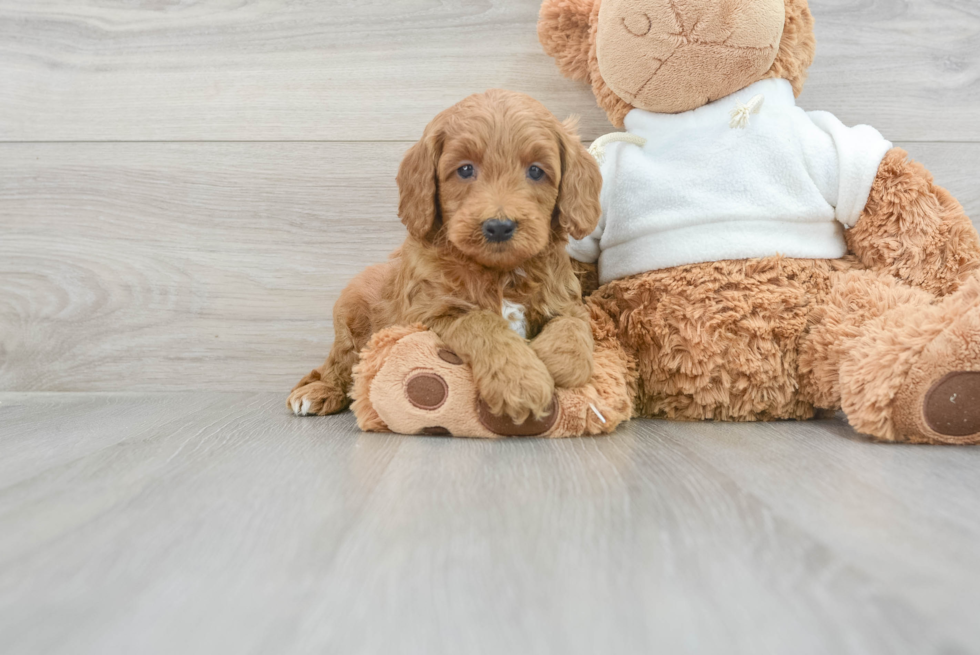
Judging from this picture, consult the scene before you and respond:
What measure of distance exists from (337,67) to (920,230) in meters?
1.45

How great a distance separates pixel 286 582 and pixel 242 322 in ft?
4.51

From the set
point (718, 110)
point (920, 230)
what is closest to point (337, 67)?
point (718, 110)

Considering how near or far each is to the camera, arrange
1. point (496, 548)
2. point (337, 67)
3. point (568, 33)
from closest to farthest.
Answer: point (496, 548) → point (568, 33) → point (337, 67)

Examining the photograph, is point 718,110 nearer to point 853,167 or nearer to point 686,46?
point 686,46

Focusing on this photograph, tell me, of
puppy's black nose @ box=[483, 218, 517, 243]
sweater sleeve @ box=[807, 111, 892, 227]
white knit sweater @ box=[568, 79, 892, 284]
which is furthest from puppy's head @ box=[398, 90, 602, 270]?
sweater sleeve @ box=[807, 111, 892, 227]

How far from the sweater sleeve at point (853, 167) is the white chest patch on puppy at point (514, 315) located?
2.21ft

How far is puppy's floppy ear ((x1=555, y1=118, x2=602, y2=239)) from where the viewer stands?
1.28 meters

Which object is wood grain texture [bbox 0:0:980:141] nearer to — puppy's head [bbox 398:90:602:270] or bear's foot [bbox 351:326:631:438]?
puppy's head [bbox 398:90:602:270]

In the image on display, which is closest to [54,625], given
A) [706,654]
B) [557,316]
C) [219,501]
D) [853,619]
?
[219,501]

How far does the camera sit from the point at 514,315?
131cm

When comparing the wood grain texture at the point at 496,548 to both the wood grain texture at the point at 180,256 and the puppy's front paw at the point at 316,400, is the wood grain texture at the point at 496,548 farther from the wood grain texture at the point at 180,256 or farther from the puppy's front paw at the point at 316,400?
the wood grain texture at the point at 180,256

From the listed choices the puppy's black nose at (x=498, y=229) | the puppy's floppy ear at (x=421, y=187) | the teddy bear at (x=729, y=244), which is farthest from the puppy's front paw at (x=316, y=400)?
the puppy's black nose at (x=498, y=229)

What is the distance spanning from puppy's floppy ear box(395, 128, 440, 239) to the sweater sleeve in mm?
790

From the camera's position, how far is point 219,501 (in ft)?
2.89
